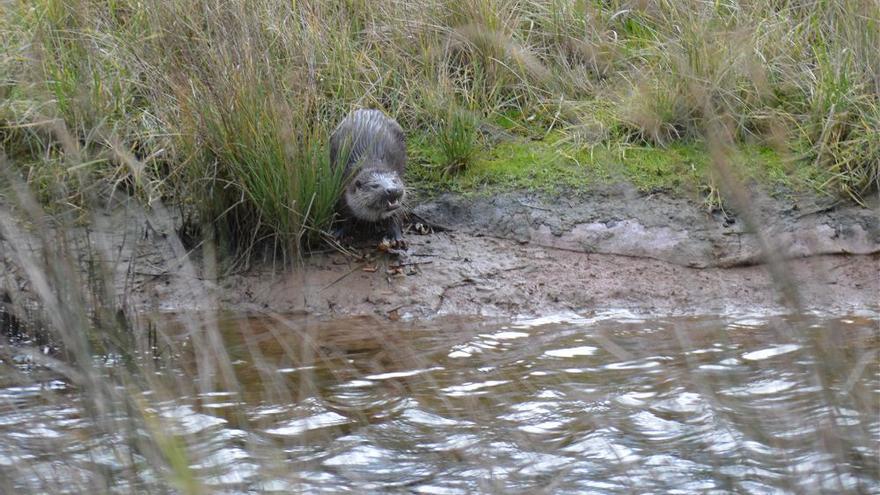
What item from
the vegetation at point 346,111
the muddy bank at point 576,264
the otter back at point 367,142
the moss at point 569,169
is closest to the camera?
the vegetation at point 346,111

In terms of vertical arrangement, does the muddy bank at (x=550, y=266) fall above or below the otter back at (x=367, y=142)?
below

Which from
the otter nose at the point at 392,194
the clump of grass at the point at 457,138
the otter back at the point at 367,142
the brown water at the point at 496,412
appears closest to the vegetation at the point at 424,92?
the clump of grass at the point at 457,138

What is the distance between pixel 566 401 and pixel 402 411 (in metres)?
0.54

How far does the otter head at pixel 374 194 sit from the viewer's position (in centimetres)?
501

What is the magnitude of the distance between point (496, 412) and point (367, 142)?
211 cm

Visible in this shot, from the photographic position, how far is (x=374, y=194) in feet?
16.4

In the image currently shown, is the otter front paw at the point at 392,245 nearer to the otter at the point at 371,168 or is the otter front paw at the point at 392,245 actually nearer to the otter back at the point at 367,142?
the otter at the point at 371,168

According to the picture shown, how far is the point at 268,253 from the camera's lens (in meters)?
5.15

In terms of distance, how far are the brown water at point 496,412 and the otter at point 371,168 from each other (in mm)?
572

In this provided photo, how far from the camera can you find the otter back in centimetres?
516

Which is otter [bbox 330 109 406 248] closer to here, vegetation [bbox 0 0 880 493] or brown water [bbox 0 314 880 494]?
vegetation [bbox 0 0 880 493]

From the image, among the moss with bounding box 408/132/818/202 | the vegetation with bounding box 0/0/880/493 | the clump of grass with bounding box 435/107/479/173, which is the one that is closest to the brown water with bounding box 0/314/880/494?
the vegetation with bounding box 0/0/880/493

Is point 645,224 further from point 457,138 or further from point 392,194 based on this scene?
point 392,194

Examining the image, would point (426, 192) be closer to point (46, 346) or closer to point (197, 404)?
point (46, 346)
